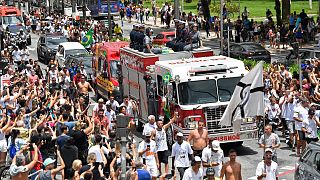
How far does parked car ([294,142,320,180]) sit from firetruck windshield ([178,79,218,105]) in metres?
6.76

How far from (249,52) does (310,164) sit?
24.9 metres

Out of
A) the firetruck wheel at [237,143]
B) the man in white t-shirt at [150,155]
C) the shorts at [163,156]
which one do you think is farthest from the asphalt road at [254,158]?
the man in white t-shirt at [150,155]

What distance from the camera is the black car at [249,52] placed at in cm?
4069

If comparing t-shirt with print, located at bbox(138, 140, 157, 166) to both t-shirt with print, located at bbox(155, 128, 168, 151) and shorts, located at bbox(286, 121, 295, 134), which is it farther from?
shorts, located at bbox(286, 121, 295, 134)

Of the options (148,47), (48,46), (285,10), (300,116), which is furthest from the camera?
(285,10)

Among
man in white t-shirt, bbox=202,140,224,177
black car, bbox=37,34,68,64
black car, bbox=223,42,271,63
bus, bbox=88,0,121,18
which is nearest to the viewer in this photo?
man in white t-shirt, bbox=202,140,224,177

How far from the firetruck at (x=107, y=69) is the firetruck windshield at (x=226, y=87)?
821 cm

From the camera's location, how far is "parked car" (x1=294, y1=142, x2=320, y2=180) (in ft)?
52.7

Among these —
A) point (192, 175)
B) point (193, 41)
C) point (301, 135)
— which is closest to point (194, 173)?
point (192, 175)

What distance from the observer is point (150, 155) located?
1902 cm

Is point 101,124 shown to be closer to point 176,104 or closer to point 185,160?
point 176,104

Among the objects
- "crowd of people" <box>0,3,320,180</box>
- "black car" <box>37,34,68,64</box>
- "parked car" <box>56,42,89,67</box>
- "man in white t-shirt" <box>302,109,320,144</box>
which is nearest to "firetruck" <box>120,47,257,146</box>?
"crowd of people" <box>0,3,320,180</box>

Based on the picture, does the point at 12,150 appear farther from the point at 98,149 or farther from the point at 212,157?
the point at 212,157

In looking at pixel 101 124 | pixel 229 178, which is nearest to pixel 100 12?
pixel 101 124
